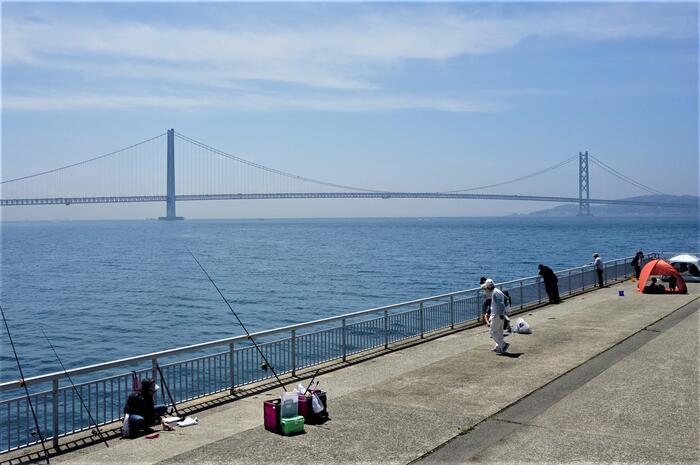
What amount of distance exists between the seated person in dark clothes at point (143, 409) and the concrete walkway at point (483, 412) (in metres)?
0.32

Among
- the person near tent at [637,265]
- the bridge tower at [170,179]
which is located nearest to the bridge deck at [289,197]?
the bridge tower at [170,179]

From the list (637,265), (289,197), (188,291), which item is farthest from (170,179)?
(637,265)

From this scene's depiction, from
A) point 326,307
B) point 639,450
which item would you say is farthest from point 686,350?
point 326,307

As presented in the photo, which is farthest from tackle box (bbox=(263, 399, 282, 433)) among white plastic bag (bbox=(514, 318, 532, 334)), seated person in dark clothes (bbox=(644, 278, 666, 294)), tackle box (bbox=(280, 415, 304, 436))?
seated person in dark clothes (bbox=(644, 278, 666, 294))

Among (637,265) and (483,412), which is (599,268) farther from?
(483,412)

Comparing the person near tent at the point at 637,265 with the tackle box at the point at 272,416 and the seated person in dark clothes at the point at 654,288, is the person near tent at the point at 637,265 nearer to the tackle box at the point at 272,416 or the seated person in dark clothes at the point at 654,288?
the seated person in dark clothes at the point at 654,288

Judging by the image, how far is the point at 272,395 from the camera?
1093 cm

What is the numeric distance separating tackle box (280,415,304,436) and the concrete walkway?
140 millimetres

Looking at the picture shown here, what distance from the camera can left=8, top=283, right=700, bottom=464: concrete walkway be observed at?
26.5 ft

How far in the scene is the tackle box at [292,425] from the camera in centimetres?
877

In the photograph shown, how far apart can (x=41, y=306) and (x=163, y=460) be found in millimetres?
38812

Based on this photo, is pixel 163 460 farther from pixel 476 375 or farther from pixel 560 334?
pixel 560 334

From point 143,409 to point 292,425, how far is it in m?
2.07

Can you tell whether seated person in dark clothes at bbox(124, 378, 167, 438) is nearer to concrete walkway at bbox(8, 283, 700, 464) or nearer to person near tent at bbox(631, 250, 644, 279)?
concrete walkway at bbox(8, 283, 700, 464)
